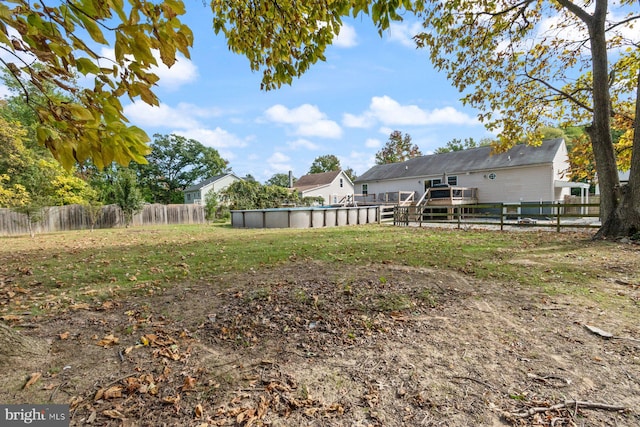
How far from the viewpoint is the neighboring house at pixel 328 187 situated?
35969mm

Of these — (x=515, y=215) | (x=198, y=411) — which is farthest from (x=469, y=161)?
(x=198, y=411)

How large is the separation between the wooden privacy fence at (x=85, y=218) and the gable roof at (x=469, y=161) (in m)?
17.8

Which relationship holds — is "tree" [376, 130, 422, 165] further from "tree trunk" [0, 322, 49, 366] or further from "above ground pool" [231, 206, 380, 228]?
"tree trunk" [0, 322, 49, 366]

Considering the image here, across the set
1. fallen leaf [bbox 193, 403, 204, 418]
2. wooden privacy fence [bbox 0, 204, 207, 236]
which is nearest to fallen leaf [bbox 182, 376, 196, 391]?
fallen leaf [bbox 193, 403, 204, 418]

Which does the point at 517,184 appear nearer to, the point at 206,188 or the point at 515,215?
the point at 515,215

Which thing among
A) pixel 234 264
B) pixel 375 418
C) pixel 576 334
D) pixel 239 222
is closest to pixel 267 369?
pixel 375 418

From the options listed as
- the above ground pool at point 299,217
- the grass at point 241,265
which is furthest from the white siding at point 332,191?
the grass at point 241,265

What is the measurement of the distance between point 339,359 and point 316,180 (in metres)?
37.9

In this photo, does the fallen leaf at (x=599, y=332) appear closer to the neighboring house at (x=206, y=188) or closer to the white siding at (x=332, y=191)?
the white siding at (x=332, y=191)

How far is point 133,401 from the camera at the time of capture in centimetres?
182

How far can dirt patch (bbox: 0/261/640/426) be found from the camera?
1778mm

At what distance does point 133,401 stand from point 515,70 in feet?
40.1

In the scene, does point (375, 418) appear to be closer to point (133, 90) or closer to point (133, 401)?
point (133, 401)

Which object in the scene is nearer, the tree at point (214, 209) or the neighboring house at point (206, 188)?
the tree at point (214, 209)
